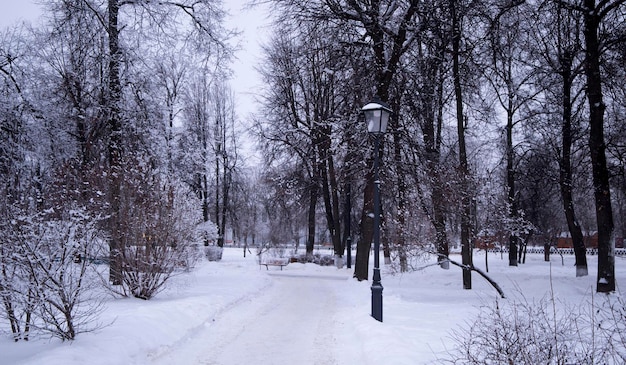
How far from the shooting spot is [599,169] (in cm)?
1410

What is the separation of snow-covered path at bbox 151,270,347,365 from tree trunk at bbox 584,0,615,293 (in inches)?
316

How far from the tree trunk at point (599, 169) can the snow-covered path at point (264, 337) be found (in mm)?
8038

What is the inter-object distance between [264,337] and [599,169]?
11.4 metres

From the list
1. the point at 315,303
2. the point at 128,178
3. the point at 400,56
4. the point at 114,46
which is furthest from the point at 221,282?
the point at 400,56

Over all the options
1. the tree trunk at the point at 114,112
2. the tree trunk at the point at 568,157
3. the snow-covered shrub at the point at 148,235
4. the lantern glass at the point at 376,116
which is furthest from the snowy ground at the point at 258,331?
the tree trunk at the point at 568,157

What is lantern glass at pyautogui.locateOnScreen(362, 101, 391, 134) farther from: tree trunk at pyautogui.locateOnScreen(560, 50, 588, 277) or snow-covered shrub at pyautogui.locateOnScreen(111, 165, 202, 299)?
tree trunk at pyautogui.locateOnScreen(560, 50, 588, 277)

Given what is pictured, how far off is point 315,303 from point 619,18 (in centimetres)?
1277

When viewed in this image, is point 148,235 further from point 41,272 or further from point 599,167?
point 599,167

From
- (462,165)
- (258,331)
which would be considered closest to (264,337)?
(258,331)

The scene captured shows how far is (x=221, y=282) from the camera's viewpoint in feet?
55.9

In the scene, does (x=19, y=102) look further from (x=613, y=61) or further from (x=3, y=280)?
(x=613, y=61)

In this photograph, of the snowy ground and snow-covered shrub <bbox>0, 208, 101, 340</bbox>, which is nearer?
snow-covered shrub <bbox>0, 208, 101, 340</bbox>

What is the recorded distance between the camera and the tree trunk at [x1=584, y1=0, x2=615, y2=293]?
45.5 feet

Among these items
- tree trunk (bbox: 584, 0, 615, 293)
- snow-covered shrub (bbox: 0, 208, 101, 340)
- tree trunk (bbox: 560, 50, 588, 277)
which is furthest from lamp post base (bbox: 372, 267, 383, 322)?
tree trunk (bbox: 560, 50, 588, 277)
